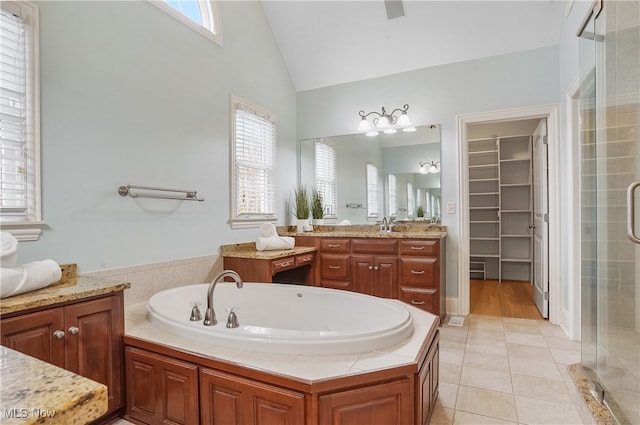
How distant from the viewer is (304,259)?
3561mm

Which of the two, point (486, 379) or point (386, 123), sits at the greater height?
point (386, 123)

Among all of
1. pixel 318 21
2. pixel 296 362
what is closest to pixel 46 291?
pixel 296 362

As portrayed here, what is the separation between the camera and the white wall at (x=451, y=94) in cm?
340

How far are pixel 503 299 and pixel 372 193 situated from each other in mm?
2146

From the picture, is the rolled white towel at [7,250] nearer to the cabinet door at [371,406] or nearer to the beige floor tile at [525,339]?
the cabinet door at [371,406]

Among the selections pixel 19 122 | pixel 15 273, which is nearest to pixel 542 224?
pixel 15 273

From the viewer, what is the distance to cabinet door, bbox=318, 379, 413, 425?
1327 millimetres

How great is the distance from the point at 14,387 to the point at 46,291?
60.0 inches

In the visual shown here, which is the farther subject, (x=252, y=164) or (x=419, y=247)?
(x=252, y=164)

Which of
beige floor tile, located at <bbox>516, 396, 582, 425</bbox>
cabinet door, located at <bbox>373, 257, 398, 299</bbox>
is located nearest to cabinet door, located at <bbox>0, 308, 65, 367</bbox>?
beige floor tile, located at <bbox>516, 396, 582, 425</bbox>

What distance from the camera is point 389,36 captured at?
3.73m

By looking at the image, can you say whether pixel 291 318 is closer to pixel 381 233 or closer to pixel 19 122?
pixel 381 233

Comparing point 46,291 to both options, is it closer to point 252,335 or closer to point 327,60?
point 252,335

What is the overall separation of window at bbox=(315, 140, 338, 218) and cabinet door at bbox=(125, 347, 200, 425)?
285cm
